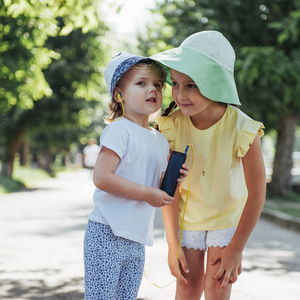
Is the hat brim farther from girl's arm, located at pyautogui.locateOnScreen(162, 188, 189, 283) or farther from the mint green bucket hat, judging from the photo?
girl's arm, located at pyautogui.locateOnScreen(162, 188, 189, 283)

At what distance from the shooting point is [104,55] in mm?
24078

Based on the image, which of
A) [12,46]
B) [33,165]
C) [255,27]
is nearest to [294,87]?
[255,27]

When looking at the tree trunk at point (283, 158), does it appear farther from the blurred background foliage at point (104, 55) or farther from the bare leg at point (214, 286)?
the bare leg at point (214, 286)

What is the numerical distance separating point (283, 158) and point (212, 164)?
1559cm

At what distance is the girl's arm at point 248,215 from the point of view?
259 centimetres

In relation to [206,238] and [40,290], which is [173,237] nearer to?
[206,238]

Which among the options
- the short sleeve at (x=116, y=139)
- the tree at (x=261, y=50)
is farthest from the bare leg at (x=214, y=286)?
the tree at (x=261, y=50)

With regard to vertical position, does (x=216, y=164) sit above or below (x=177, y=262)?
above

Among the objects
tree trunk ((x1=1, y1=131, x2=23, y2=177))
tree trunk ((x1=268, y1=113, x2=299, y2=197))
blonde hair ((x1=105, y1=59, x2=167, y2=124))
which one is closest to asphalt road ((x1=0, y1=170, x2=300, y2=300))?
blonde hair ((x1=105, y1=59, x2=167, y2=124))

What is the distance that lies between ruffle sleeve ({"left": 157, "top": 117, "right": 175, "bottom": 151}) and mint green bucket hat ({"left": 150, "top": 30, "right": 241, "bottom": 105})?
0.32 metres

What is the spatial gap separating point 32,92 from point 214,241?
12.7 metres

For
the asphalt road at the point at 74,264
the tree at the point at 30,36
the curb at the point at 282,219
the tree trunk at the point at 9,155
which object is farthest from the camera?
the tree trunk at the point at 9,155

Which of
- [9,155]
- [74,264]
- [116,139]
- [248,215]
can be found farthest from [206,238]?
[9,155]

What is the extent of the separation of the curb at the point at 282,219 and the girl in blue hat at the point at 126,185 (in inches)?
307
